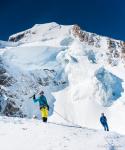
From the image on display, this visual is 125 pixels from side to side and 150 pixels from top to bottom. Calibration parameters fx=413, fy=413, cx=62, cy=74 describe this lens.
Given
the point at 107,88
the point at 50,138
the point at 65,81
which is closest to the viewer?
the point at 50,138

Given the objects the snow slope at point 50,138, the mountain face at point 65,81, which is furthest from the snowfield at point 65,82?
the snow slope at point 50,138

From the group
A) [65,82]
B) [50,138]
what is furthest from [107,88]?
[50,138]

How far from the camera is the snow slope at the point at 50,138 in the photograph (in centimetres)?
2094

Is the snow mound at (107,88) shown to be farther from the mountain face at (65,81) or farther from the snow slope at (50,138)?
the snow slope at (50,138)

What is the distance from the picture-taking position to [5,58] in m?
173

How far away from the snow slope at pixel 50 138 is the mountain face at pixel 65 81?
379ft

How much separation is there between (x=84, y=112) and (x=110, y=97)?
1196 cm

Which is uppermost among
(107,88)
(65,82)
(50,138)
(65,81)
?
(65,81)

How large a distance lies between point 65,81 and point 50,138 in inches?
6454

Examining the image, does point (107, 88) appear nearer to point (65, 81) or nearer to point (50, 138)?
point (65, 81)

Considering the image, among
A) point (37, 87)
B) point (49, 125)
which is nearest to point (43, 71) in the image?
point (37, 87)

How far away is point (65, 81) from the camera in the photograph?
18588 centimetres

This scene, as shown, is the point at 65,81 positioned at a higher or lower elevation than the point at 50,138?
higher

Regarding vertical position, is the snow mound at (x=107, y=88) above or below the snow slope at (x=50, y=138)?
above
